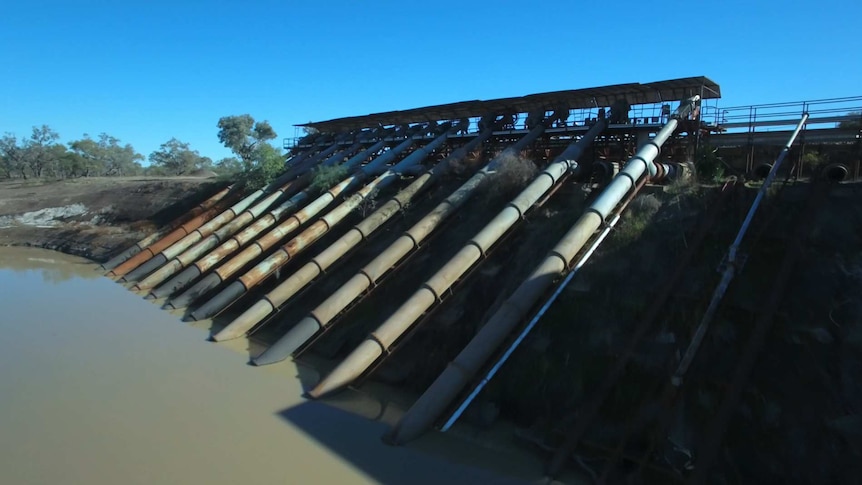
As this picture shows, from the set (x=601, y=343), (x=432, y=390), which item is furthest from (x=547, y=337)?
(x=432, y=390)

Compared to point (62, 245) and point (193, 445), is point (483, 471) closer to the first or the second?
point (193, 445)

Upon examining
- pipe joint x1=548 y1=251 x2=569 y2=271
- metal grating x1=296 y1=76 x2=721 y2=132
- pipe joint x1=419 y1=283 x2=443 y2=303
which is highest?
metal grating x1=296 y1=76 x2=721 y2=132

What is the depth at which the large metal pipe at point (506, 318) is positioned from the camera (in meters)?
8.34

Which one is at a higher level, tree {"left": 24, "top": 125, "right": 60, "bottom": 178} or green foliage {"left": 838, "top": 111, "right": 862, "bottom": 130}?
green foliage {"left": 838, "top": 111, "right": 862, "bottom": 130}

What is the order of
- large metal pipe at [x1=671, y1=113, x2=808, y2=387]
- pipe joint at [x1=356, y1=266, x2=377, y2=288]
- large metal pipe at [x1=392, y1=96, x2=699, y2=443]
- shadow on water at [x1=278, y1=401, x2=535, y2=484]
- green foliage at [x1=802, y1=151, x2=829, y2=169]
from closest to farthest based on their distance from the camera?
1. shadow on water at [x1=278, y1=401, x2=535, y2=484]
2. large metal pipe at [x1=671, y1=113, x2=808, y2=387]
3. large metal pipe at [x1=392, y1=96, x2=699, y2=443]
4. pipe joint at [x1=356, y1=266, x2=377, y2=288]
5. green foliage at [x1=802, y1=151, x2=829, y2=169]

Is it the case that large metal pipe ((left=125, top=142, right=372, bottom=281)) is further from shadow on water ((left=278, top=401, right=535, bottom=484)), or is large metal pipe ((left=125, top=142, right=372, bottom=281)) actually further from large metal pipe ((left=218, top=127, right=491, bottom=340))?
shadow on water ((left=278, top=401, right=535, bottom=484))

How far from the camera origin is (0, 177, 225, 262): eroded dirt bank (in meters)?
26.0

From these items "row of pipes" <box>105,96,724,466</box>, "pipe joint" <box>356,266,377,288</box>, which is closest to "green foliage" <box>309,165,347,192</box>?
"row of pipes" <box>105,96,724,466</box>

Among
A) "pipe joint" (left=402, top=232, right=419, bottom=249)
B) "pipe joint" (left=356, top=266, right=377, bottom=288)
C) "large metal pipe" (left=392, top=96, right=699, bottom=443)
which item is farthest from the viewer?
"pipe joint" (left=402, top=232, right=419, bottom=249)

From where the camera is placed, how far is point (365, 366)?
33.2 feet

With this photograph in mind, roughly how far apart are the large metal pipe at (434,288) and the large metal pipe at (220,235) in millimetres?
12057

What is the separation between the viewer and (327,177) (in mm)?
21375

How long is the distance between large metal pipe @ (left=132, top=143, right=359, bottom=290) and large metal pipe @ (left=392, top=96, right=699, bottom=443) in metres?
14.2

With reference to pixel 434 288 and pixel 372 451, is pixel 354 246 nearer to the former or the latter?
pixel 434 288
